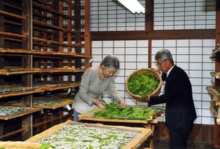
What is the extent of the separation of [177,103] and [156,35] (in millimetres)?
3015

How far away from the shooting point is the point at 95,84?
4848 mm

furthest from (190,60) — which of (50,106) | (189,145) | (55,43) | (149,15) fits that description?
(50,106)

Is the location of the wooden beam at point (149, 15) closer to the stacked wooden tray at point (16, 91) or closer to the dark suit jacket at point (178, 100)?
the dark suit jacket at point (178, 100)

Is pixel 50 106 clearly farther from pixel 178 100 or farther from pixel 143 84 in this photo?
pixel 178 100

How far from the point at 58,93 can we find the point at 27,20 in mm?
2392

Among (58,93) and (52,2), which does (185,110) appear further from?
(52,2)

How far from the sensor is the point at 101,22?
765 cm

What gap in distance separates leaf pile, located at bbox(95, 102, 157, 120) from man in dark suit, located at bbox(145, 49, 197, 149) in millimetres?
340

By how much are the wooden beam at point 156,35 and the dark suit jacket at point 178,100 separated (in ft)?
8.98

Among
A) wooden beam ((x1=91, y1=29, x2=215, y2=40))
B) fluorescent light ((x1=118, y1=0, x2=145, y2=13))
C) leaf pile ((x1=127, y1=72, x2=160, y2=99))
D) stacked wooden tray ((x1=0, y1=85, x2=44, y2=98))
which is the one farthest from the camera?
wooden beam ((x1=91, y1=29, x2=215, y2=40))

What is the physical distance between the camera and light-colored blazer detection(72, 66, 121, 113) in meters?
4.75

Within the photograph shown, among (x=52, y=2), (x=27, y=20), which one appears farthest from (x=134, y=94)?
(x=52, y=2)

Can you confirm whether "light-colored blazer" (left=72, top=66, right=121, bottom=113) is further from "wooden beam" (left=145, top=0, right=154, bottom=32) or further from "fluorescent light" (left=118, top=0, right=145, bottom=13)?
"wooden beam" (left=145, top=0, right=154, bottom=32)

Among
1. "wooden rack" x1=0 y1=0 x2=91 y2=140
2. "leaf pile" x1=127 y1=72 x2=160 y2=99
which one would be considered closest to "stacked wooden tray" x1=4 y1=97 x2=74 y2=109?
"wooden rack" x1=0 y1=0 x2=91 y2=140
